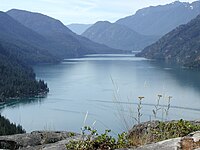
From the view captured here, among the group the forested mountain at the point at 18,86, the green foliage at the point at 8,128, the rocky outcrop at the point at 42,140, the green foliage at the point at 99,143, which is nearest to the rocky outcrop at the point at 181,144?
the green foliage at the point at 99,143

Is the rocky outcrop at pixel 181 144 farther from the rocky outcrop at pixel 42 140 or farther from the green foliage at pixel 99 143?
the rocky outcrop at pixel 42 140

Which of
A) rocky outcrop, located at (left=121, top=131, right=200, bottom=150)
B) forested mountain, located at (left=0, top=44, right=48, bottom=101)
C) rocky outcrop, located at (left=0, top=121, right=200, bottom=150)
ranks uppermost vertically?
rocky outcrop, located at (left=121, top=131, right=200, bottom=150)

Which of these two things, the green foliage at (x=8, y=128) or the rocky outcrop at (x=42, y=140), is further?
the green foliage at (x=8, y=128)

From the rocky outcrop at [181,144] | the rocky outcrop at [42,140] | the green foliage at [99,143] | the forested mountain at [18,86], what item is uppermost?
the rocky outcrop at [181,144]

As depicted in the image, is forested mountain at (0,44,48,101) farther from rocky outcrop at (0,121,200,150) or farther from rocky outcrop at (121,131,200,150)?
rocky outcrop at (121,131,200,150)

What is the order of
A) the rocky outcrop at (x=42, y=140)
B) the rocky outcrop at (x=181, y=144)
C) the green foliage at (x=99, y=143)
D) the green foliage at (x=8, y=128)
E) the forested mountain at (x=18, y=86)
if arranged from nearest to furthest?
the rocky outcrop at (x=181, y=144) < the green foliage at (x=99, y=143) < the rocky outcrop at (x=42, y=140) < the green foliage at (x=8, y=128) < the forested mountain at (x=18, y=86)

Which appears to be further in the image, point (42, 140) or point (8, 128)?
point (8, 128)

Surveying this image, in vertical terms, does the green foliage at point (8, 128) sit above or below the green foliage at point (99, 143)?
below

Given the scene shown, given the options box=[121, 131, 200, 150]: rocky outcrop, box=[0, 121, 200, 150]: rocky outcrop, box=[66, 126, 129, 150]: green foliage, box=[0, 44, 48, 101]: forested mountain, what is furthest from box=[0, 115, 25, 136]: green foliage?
box=[121, 131, 200, 150]: rocky outcrop

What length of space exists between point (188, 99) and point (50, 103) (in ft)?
150

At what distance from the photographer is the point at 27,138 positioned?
7.91 meters

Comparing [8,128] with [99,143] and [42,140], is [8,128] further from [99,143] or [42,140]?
[99,143]

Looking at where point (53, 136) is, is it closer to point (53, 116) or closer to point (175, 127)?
point (175, 127)

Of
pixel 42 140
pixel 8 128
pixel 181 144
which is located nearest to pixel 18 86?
pixel 8 128
